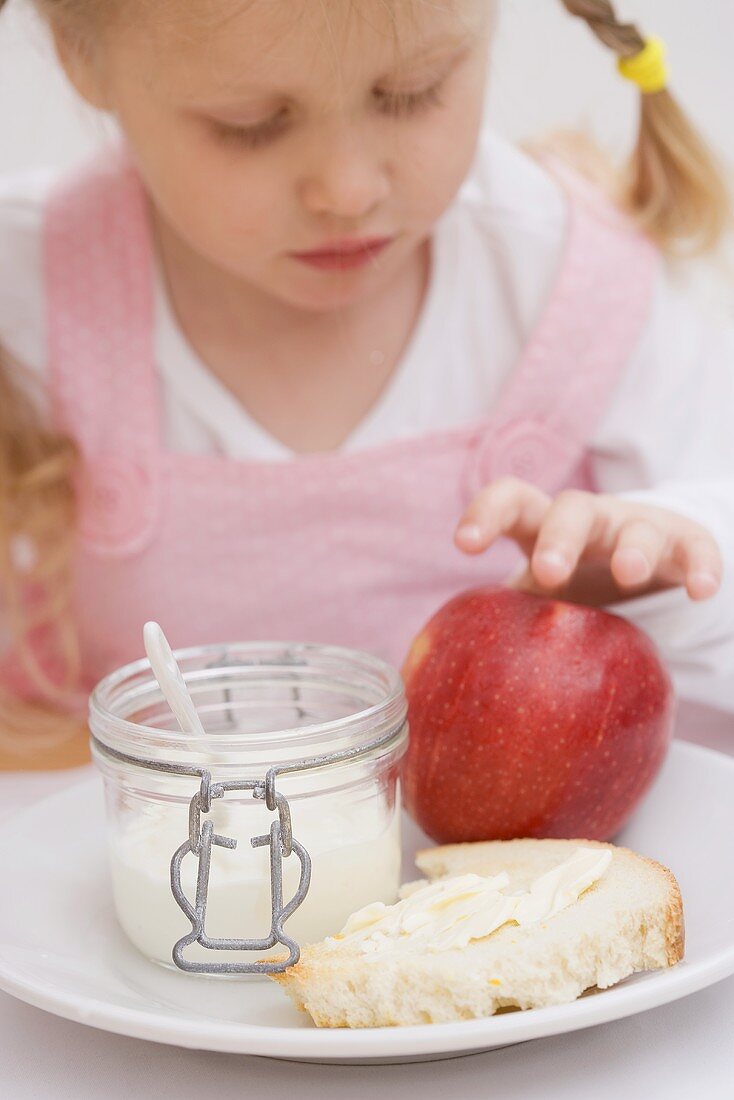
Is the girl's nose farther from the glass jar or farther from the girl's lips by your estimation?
the glass jar

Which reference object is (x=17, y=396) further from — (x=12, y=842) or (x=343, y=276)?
(x=12, y=842)

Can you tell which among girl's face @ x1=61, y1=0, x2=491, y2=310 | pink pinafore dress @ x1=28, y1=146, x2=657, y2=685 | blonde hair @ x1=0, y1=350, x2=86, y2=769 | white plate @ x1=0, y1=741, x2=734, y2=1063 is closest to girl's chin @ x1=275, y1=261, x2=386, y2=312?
girl's face @ x1=61, y1=0, x2=491, y2=310

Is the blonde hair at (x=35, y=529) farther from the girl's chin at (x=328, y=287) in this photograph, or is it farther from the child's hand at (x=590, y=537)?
the child's hand at (x=590, y=537)

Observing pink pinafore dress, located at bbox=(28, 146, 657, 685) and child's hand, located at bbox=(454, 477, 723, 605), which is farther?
pink pinafore dress, located at bbox=(28, 146, 657, 685)

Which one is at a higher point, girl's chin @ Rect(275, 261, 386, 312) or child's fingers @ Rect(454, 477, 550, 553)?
girl's chin @ Rect(275, 261, 386, 312)

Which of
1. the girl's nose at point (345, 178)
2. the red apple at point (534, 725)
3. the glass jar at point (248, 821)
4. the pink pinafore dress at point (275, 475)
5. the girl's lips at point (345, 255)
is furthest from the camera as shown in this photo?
the pink pinafore dress at point (275, 475)

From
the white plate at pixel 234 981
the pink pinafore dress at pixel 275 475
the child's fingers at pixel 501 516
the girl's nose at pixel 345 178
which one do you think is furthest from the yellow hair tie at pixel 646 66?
the white plate at pixel 234 981

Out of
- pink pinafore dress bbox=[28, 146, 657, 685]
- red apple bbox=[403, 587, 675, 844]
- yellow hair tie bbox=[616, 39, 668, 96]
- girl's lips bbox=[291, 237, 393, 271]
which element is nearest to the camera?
red apple bbox=[403, 587, 675, 844]

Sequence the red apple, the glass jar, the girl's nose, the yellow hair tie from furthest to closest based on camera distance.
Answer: the yellow hair tie < the girl's nose < the red apple < the glass jar

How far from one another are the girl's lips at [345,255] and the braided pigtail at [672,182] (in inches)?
10.5

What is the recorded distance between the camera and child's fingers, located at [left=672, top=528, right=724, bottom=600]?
77cm

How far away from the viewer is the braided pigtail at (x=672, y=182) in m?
1.08

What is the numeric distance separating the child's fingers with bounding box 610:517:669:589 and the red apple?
3 centimetres

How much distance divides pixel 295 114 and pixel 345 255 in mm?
140
